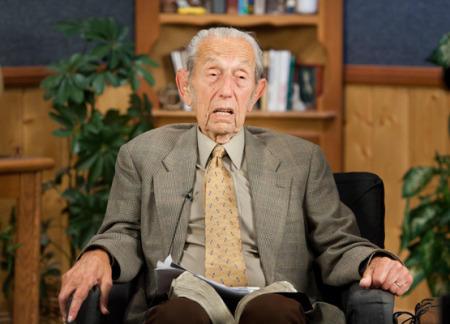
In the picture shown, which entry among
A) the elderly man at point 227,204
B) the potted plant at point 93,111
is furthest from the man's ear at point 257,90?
the potted plant at point 93,111

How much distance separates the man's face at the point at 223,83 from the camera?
5.37 ft

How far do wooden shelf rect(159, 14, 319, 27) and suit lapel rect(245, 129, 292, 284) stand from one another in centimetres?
123

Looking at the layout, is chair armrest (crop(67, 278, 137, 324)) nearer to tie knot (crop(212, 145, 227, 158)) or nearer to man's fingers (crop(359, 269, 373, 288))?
tie knot (crop(212, 145, 227, 158))

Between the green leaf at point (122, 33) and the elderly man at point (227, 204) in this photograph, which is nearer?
the elderly man at point (227, 204)

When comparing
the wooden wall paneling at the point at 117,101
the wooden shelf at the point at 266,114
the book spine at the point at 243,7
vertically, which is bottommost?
the wooden shelf at the point at 266,114

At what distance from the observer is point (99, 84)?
96.2 inches

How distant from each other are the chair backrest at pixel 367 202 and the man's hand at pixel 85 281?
81 cm

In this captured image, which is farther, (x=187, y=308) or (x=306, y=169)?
(x=306, y=169)

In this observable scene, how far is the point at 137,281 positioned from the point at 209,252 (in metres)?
0.25

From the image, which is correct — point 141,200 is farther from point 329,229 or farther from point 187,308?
point 329,229

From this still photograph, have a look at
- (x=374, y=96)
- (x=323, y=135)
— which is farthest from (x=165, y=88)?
(x=374, y=96)

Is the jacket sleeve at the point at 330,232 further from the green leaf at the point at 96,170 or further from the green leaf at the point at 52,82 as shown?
the green leaf at the point at 52,82

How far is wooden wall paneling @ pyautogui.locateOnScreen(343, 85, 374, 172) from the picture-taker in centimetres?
287

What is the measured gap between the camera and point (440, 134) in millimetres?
2758
